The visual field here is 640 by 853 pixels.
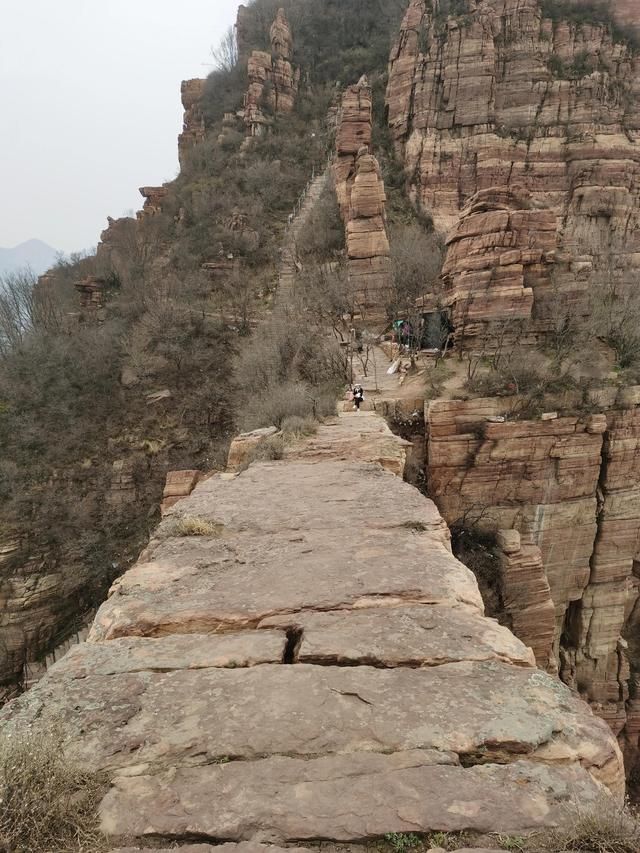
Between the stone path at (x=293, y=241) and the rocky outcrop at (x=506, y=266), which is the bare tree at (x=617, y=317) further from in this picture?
the stone path at (x=293, y=241)

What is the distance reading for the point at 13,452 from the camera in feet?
52.3

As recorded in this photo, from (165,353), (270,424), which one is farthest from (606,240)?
(270,424)

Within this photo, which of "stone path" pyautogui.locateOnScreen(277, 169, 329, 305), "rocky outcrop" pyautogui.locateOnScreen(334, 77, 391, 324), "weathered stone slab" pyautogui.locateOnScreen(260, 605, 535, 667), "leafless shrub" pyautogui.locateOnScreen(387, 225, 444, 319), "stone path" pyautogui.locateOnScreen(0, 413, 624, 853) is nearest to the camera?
"stone path" pyautogui.locateOnScreen(0, 413, 624, 853)

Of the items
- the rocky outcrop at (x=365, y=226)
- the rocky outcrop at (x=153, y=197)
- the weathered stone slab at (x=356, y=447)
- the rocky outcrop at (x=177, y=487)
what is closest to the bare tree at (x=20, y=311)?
the rocky outcrop at (x=153, y=197)

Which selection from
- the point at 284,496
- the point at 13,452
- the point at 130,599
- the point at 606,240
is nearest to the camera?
the point at 130,599

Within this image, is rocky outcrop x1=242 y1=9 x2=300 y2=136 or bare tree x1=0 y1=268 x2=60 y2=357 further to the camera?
rocky outcrop x1=242 y1=9 x2=300 y2=136

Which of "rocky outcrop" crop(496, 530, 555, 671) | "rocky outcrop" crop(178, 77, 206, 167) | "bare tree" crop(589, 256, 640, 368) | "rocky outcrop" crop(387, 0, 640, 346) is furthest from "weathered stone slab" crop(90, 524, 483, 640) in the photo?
"rocky outcrop" crop(178, 77, 206, 167)

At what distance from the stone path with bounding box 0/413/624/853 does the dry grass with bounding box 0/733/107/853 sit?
0.25 feet

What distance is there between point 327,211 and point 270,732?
985 inches

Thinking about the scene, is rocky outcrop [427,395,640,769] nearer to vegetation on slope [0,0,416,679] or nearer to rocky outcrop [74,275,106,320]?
vegetation on slope [0,0,416,679]

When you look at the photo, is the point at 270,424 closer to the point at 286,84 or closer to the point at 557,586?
the point at 557,586

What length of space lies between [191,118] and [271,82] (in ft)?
20.9

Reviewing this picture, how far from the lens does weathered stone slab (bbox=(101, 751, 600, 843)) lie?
1.54m

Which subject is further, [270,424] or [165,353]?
[165,353]
